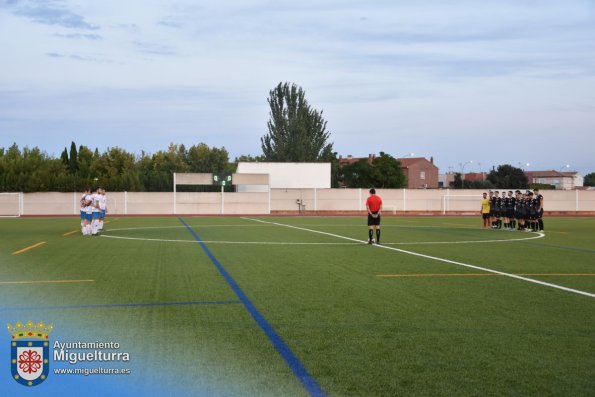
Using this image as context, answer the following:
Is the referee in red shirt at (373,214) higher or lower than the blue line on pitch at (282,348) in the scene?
higher

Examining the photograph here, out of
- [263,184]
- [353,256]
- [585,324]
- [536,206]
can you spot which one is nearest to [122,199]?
[263,184]

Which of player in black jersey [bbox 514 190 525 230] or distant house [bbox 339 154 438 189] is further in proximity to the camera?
distant house [bbox 339 154 438 189]

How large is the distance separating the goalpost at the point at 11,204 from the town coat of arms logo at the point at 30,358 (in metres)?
46.1

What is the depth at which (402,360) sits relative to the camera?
21.4 ft

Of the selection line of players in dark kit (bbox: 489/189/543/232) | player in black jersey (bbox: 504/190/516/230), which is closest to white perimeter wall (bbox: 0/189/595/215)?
line of players in dark kit (bbox: 489/189/543/232)

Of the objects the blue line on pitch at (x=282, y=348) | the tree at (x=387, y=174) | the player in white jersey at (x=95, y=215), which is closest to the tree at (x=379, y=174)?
the tree at (x=387, y=174)

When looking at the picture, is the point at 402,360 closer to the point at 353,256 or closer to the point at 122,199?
the point at 353,256

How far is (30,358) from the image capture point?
237 inches

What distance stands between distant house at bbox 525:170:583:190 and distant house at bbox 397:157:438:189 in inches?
1609

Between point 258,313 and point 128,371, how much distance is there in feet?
9.65

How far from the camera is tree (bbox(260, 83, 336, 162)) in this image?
3501 inches

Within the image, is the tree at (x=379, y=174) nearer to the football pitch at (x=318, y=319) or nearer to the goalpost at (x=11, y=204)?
the goalpost at (x=11, y=204)

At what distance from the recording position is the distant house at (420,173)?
134125 millimetres

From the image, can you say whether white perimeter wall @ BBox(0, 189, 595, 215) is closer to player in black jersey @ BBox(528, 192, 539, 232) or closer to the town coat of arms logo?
player in black jersey @ BBox(528, 192, 539, 232)
